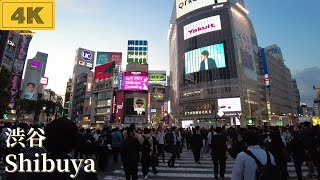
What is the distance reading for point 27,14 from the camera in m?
4.25

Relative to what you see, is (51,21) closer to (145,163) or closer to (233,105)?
(145,163)

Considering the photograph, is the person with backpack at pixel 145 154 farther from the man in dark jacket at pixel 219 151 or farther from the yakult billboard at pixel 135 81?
the yakult billboard at pixel 135 81

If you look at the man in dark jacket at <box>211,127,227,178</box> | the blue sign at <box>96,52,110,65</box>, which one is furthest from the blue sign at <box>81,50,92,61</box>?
the man in dark jacket at <box>211,127,227,178</box>

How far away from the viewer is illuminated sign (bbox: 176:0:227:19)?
89956 mm

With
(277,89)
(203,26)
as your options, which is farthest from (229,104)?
(277,89)

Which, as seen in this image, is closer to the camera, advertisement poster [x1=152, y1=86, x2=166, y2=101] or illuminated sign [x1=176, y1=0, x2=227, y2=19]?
illuminated sign [x1=176, y1=0, x2=227, y2=19]

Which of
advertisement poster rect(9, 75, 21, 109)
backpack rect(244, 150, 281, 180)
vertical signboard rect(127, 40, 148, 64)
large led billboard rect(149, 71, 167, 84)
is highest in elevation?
vertical signboard rect(127, 40, 148, 64)

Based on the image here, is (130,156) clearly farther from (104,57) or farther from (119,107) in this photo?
(104,57)

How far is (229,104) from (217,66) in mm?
14235

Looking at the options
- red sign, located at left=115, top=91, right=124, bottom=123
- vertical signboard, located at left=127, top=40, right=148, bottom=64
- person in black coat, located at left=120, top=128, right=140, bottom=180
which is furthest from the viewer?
vertical signboard, located at left=127, top=40, right=148, bottom=64

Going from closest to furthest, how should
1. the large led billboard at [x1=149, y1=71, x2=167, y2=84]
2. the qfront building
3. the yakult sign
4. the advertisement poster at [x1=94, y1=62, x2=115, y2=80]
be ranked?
the qfront building, the yakult sign, the advertisement poster at [x1=94, y1=62, x2=115, y2=80], the large led billboard at [x1=149, y1=71, x2=167, y2=84]

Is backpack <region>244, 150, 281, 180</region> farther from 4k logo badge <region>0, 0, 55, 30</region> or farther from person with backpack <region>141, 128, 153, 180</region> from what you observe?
person with backpack <region>141, 128, 153, 180</region>

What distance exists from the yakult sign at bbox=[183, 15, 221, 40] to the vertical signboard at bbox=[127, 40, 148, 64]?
14.9 m

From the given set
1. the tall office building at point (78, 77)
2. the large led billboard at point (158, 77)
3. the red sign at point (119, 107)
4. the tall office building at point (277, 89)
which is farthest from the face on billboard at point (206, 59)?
the tall office building at point (78, 77)
